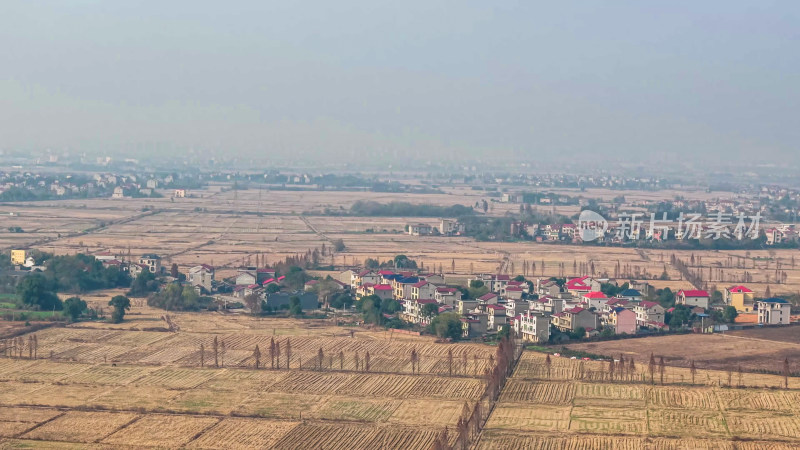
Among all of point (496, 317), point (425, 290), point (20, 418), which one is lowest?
point (20, 418)

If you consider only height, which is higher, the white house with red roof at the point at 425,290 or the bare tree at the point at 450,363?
the white house with red roof at the point at 425,290

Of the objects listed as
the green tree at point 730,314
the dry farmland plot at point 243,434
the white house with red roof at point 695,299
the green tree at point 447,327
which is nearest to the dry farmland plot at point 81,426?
the dry farmland plot at point 243,434

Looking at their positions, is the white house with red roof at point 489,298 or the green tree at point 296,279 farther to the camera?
the green tree at point 296,279

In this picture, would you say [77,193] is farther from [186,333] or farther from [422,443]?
[422,443]

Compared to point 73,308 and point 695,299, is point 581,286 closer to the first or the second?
point 695,299

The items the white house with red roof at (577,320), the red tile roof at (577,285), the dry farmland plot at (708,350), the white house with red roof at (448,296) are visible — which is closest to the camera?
the dry farmland plot at (708,350)

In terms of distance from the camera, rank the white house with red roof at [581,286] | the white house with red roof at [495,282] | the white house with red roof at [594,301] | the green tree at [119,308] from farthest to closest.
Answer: the white house with red roof at [495,282] → the white house with red roof at [581,286] → the white house with red roof at [594,301] → the green tree at [119,308]

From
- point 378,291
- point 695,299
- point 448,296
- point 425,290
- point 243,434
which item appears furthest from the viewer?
point 378,291

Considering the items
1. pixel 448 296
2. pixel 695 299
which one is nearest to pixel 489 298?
pixel 448 296

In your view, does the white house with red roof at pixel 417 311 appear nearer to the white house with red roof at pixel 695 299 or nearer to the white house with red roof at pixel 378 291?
the white house with red roof at pixel 378 291
